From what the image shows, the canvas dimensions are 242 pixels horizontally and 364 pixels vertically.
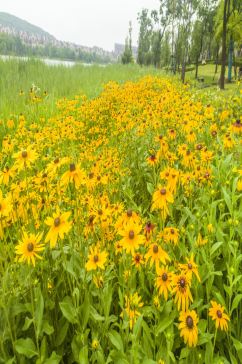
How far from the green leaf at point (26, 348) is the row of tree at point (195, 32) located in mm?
16864

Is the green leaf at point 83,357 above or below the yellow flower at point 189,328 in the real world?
below

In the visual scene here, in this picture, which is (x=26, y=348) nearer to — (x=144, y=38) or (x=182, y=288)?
(x=182, y=288)

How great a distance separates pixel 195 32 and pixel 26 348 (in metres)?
41.8

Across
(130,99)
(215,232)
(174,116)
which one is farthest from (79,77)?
(215,232)

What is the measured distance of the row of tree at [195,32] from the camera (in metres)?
22.2

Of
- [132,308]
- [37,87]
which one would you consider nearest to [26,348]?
[132,308]

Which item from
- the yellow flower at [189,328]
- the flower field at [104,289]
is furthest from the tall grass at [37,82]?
the yellow flower at [189,328]

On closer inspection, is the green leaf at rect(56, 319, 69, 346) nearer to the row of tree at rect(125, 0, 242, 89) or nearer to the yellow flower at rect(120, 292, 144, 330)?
the yellow flower at rect(120, 292, 144, 330)

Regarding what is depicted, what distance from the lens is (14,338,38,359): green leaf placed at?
5.40 feet

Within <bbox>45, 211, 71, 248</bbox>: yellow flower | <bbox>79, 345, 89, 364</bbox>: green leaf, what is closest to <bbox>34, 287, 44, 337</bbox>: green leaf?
<bbox>79, 345, 89, 364</bbox>: green leaf

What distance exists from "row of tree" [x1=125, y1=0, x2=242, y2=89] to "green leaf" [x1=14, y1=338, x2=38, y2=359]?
16864 mm

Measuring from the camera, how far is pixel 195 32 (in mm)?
38625

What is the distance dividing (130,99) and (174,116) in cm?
253

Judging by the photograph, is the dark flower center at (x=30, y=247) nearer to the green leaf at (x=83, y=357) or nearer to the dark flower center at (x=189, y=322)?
the green leaf at (x=83, y=357)
